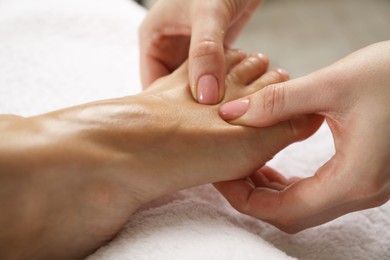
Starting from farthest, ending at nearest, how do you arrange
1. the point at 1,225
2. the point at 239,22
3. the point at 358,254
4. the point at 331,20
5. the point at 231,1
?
the point at 331,20
the point at 239,22
the point at 231,1
the point at 358,254
the point at 1,225

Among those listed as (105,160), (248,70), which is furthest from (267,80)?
(105,160)

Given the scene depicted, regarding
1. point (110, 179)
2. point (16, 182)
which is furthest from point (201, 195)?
point (16, 182)

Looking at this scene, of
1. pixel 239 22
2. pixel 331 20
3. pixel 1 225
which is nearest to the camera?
pixel 1 225

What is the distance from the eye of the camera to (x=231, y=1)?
91 centimetres

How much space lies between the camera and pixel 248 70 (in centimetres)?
90

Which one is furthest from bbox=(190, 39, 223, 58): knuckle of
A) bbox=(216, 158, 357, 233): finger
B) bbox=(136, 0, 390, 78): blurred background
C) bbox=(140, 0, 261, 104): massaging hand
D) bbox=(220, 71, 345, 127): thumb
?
bbox=(136, 0, 390, 78): blurred background

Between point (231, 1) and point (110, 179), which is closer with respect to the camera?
point (110, 179)

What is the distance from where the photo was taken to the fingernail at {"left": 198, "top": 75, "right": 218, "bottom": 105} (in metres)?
0.80

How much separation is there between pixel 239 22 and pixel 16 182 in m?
0.71

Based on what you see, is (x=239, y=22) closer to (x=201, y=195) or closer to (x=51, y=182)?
(x=201, y=195)

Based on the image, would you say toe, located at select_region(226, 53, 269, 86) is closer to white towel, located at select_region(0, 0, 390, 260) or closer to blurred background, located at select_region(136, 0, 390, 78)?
white towel, located at select_region(0, 0, 390, 260)

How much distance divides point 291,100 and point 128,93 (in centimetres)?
40

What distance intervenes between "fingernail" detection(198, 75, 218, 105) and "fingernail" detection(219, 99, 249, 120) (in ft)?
0.11

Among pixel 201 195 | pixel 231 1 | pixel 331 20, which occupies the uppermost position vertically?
pixel 231 1
